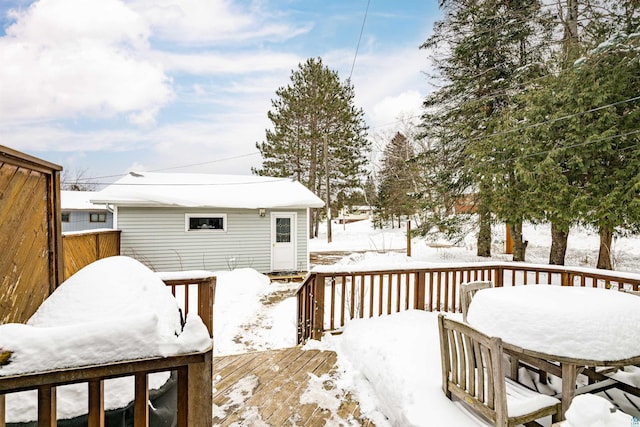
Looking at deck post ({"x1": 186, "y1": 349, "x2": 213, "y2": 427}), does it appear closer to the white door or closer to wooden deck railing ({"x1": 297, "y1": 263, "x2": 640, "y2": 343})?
wooden deck railing ({"x1": 297, "y1": 263, "x2": 640, "y2": 343})

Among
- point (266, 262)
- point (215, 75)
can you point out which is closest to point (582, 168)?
point (266, 262)

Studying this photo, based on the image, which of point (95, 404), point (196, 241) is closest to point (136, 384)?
point (95, 404)

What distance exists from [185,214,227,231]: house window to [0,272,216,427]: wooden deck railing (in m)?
8.92

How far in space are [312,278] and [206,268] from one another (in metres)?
6.52

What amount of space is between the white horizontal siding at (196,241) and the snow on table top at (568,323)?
8.05 meters

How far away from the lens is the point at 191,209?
366 inches

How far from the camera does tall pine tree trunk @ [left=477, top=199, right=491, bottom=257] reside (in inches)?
375

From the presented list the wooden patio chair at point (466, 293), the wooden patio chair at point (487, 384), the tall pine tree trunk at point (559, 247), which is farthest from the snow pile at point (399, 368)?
the tall pine tree trunk at point (559, 247)

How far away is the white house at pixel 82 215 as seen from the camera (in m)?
16.4

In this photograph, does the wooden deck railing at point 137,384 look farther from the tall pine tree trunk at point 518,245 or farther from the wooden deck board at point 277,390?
the tall pine tree trunk at point 518,245

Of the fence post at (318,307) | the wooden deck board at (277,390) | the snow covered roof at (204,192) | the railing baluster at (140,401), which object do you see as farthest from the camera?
the snow covered roof at (204,192)

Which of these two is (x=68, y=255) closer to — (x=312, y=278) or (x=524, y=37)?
(x=312, y=278)

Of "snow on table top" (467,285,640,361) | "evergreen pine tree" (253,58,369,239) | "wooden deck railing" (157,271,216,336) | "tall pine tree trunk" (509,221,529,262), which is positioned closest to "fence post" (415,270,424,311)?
"snow on table top" (467,285,640,361)

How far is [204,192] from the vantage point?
32.5 ft
